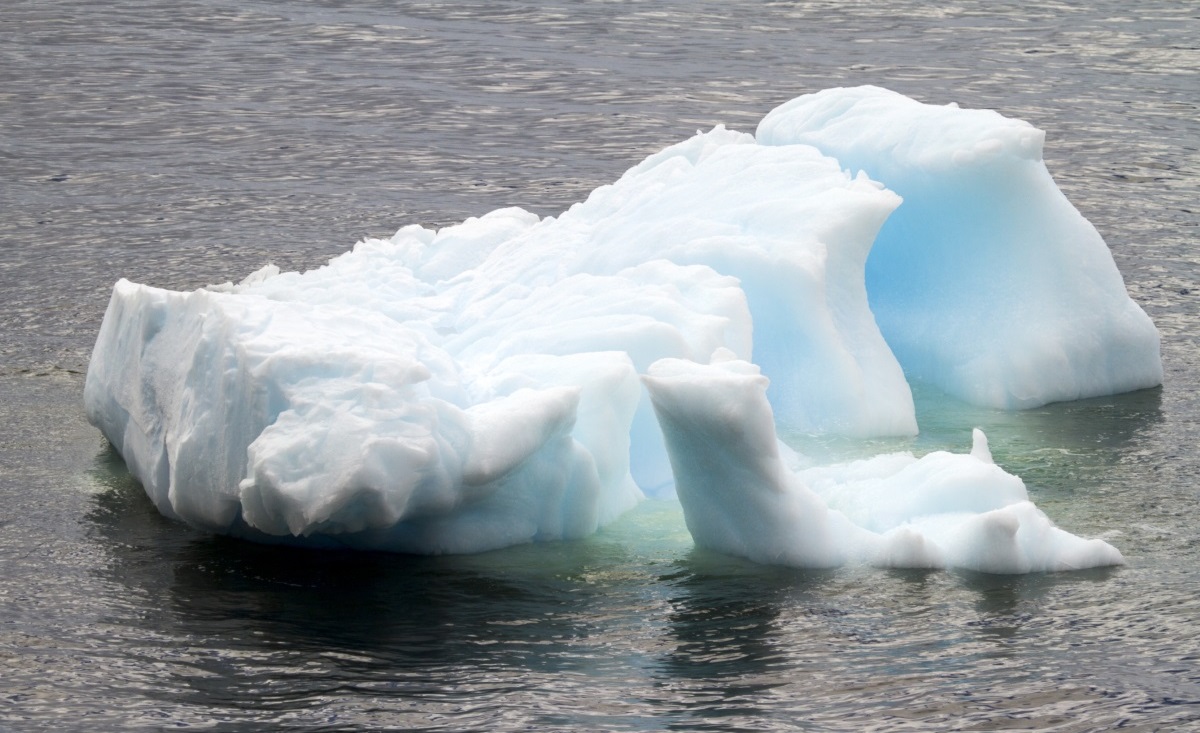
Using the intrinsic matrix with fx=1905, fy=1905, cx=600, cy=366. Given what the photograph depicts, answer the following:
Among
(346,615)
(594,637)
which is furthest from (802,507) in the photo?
(346,615)

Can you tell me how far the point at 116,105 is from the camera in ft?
67.0

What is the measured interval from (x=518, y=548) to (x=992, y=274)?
3.97 meters

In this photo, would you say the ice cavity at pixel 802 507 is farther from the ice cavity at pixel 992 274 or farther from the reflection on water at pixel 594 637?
the ice cavity at pixel 992 274

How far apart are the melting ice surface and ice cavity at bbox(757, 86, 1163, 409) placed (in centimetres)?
2

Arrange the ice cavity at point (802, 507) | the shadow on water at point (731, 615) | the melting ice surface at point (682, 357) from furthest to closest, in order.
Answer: the melting ice surface at point (682, 357) < the ice cavity at point (802, 507) < the shadow on water at point (731, 615)

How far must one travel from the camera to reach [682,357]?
369 inches

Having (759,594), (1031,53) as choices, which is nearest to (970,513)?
(759,594)

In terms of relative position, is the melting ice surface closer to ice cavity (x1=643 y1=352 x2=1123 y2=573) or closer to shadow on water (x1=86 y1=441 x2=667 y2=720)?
ice cavity (x1=643 y1=352 x2=1123 y2=573)

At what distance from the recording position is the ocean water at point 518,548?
7.26 m

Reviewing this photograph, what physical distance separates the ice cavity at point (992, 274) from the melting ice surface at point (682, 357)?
0.05ft

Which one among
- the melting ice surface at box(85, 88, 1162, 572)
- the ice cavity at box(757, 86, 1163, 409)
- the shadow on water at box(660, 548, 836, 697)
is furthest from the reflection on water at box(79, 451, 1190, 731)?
the ice cavity at box(757, 86, 1163, 409)

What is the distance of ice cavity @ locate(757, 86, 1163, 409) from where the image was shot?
1112cm

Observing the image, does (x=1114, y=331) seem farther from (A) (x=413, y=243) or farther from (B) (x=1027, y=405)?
(A) (x=413, y=243)

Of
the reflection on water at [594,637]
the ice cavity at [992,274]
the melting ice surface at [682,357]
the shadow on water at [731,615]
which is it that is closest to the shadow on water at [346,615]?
the reflection on water at [594,637]
